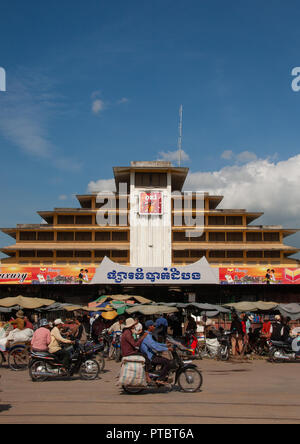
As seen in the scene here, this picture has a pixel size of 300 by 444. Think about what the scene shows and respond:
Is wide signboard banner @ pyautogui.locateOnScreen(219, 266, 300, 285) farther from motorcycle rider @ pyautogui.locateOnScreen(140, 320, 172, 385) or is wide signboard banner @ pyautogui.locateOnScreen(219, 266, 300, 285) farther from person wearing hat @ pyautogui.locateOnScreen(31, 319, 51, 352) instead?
motorcycle rider @ pyautogui.locateOnScreen(140, 320, 172, 385)

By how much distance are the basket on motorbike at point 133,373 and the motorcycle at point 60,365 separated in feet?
9.03

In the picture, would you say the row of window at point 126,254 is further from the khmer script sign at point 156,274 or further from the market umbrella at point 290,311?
the market umbrella at point 290,311

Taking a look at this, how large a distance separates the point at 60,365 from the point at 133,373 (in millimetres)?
2955

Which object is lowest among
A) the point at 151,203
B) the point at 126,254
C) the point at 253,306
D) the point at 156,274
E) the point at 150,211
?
the point at 253,306

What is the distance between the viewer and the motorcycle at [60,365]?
41.0ft

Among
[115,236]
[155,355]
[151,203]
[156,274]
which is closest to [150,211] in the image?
[151,203]

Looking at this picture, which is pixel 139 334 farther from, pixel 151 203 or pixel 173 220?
pixel 173 220

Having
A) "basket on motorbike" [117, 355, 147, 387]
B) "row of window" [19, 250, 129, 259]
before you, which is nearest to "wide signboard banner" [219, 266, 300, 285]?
"row of window" [19, 250, 129, 259]

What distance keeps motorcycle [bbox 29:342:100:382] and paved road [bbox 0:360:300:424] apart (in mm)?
235

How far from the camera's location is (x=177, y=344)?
10898 millimetres

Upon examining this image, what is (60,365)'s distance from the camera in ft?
41.0

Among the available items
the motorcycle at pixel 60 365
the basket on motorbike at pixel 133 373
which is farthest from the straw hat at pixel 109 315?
the basket on motorbike at pixel 133 373

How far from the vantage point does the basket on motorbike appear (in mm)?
10297
